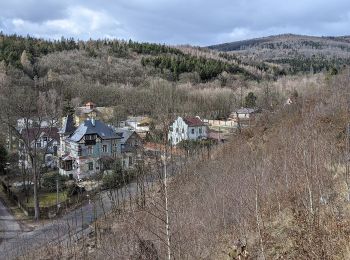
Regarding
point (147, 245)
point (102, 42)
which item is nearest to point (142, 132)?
point (147, 245)

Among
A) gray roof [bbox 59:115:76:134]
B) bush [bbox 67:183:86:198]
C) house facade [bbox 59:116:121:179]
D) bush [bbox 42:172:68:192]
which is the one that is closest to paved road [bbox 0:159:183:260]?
bush [bbox 67:183:86:198]

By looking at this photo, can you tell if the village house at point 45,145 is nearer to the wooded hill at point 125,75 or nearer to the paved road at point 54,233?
the paved road at point 54,233

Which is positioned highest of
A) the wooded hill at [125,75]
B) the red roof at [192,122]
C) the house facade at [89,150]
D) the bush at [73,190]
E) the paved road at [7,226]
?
the wooded hill at [125,75]

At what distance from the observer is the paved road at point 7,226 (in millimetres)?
22092

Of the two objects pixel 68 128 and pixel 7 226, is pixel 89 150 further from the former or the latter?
pixel 7 226

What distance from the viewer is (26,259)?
55.9 feet

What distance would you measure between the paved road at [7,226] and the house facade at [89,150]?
8489 millimetres

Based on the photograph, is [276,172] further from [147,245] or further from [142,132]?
[142,132]

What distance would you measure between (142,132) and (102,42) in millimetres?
83269

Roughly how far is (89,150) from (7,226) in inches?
506

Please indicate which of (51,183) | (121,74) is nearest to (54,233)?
(51,183)

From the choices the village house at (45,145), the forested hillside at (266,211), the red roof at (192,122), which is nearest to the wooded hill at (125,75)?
the red roof at (192,122)

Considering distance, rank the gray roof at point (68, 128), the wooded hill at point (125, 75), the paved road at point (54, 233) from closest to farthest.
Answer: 1. the paved road at point (54, 233)
2. the gray roof at point (68, 128)
3. the wooded hill at point (125, 75)

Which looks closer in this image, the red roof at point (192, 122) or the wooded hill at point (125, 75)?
the red roof at point (192, 122)
